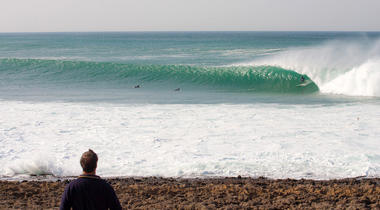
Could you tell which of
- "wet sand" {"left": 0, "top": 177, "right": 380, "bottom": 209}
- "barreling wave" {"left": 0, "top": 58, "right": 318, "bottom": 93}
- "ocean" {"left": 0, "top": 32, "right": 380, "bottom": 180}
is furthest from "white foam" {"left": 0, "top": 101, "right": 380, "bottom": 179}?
"barreling wave" {"left": 0, "top": 58, "right": 318, "bottom": 93}

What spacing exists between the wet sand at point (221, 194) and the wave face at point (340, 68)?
43.7 feet

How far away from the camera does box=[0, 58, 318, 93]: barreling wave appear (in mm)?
23047

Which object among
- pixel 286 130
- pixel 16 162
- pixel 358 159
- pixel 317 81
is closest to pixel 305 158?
pixel 358 159

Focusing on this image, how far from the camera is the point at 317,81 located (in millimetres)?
23156

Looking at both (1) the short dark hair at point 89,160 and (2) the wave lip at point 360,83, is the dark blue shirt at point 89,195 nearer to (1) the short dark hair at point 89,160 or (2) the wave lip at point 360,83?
(1) the short dark hair at point 89,160

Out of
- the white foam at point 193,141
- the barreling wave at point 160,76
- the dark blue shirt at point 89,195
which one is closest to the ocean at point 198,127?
the white foam at point 193,141

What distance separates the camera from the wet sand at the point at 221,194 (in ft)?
17.5

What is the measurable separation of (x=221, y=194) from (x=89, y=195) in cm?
301

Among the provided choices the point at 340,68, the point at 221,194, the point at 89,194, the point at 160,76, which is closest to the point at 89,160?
the point at 89,194

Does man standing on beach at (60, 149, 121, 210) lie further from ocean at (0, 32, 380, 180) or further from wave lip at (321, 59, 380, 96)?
wave lip at (321, 59, 380, 96)

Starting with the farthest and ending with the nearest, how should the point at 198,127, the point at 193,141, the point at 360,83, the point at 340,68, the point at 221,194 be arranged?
the point at 340,68
the point at 360,83
the point at 198,127
the point at 193,141
the point at 221,194

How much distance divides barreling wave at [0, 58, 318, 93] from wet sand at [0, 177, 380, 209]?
15.2 meters

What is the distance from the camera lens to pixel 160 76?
2567 cm

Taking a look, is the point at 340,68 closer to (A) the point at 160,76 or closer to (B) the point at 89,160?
(A) the point at 160,76
